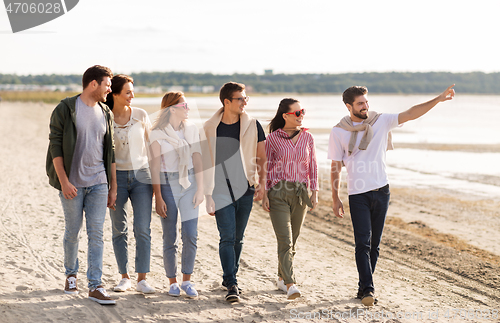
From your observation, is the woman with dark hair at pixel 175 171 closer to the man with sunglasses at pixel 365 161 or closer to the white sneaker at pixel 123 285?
the white sneaker at pixel 123 285

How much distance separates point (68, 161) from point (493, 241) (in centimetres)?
707

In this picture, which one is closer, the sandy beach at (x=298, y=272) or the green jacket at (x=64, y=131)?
the green jacket at (x=64, y=131)

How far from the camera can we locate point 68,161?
435cm

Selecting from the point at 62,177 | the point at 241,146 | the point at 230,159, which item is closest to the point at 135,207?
the point at 62,177

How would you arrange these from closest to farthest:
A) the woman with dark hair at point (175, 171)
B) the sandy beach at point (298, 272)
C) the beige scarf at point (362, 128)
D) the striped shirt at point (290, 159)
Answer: the sandy beach at point (298, 272), the woman with dark hair at point (175, 171), the beige scarf at point (362, 128), the striped shirt at point (290, 159)

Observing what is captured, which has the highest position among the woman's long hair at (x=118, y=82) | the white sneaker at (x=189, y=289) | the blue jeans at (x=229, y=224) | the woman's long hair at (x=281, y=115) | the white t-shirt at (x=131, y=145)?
the woman's long hair at (x=118, y=82)

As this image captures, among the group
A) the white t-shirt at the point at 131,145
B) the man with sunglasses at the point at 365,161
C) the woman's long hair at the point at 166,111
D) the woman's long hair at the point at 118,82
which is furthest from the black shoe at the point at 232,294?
the woman's long hair at the point at 118,82

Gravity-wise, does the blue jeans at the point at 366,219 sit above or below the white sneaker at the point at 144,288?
above

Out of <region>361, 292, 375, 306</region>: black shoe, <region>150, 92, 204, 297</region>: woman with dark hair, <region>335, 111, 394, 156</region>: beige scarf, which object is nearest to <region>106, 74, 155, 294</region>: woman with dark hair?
<region>150, 92, 204, 297</region>: woman with dark hair

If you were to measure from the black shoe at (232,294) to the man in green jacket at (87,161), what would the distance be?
111cm

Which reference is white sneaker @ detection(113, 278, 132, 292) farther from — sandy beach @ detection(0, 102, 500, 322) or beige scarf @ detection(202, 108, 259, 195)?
beige scarf @ detection(202, 108, 259, 195)

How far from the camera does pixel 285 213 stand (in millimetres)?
4938

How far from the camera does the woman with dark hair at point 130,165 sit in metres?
4.75

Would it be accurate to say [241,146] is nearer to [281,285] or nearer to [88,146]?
[88,146]
